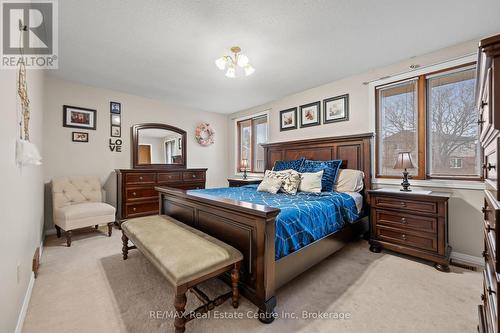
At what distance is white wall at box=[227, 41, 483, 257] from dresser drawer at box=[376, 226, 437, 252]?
0.53m

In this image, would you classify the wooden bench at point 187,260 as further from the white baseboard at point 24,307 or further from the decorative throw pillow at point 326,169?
the decorative throw pillow at point 326,169

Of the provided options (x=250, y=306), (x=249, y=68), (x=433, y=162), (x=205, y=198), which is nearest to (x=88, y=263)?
(x=205, y=198)

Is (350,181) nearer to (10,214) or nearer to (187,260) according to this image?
(187,260)

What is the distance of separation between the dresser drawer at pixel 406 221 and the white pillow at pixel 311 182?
2.60 feet

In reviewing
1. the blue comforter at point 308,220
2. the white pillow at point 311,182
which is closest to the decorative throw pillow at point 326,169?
the white pillow at point 311,182

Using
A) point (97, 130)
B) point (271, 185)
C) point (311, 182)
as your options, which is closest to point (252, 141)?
point (271, 185)

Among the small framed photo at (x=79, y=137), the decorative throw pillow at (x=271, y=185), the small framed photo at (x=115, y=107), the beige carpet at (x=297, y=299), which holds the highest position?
the small framed photo at (x=115, y=107)

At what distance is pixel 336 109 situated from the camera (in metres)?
3.66

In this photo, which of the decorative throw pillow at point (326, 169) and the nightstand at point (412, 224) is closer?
the nightstand at point (412, 224)

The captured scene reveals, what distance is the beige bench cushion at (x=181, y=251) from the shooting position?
1373mm

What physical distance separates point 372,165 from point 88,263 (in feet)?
12.8

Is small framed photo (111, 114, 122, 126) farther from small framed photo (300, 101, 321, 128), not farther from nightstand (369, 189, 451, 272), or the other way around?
nightstand (369, 189, 451, 272)

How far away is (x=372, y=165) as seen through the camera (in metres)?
3.21

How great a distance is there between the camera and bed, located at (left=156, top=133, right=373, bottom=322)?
153 cm
